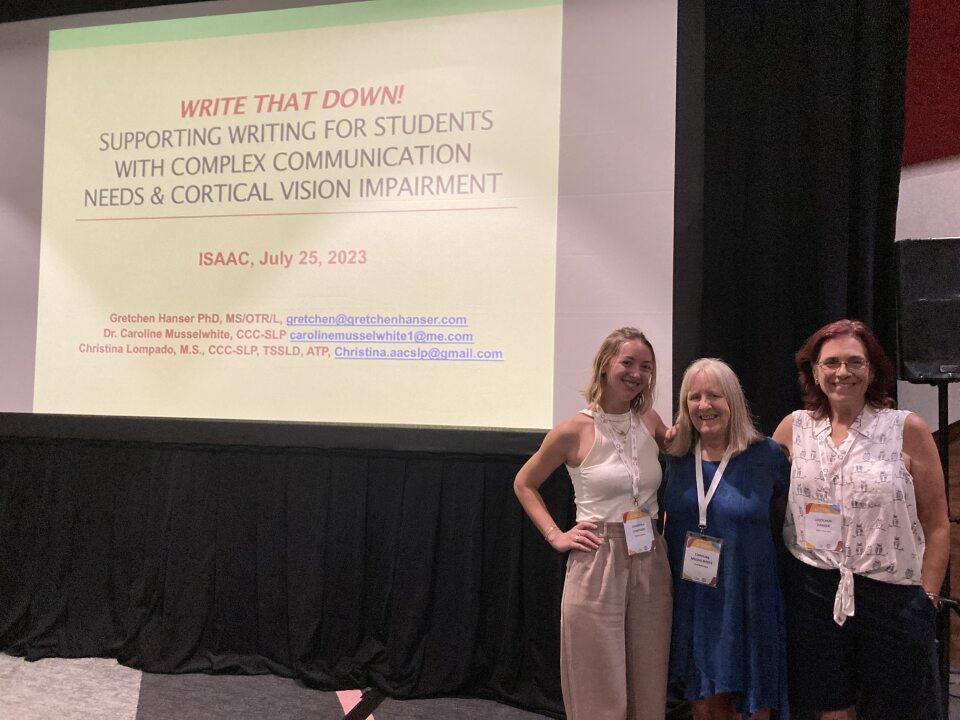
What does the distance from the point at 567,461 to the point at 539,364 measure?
710 mm

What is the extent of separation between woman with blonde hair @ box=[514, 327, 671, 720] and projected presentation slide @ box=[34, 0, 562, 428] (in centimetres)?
72

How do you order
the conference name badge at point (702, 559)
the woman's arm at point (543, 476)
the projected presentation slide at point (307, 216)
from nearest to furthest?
1. the conference name badge at point (702, 559)
2. the woman's arm at point (543, 476)
3. the projected presentation slide at point (307, 216)

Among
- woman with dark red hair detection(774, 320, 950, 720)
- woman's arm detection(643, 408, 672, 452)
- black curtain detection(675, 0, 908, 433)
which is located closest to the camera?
woman with dark red hair detection(774, 320, 950, 720)

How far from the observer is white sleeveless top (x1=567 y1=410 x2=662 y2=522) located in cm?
197

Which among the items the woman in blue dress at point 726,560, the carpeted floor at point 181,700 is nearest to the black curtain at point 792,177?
the woman in blue dress at point 726,560

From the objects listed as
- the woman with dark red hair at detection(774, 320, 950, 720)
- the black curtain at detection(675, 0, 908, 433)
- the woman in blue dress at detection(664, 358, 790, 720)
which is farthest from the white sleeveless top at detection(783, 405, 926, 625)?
the black curtain at detection(675, 0, 908, 433)

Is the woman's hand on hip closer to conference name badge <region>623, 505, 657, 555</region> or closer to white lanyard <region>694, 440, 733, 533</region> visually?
conference name badge <region>623, 505, 657, 555</region>

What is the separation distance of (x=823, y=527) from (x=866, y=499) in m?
0.13

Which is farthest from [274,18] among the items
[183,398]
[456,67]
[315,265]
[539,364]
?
[539,364]

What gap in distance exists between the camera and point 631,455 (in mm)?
2004

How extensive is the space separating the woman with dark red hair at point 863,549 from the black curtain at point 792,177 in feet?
2.55

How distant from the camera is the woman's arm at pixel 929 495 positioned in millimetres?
1776

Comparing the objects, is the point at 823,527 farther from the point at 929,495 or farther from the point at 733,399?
the point at 733,399

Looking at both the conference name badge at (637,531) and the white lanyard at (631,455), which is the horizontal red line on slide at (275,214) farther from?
the conference name badge at (637,531)
